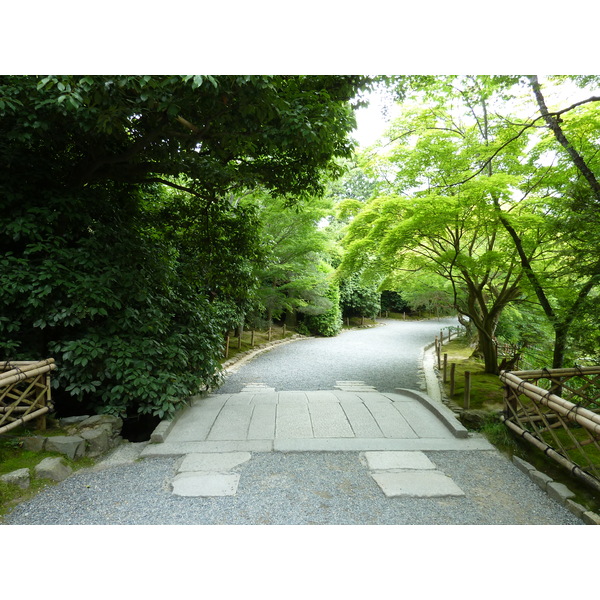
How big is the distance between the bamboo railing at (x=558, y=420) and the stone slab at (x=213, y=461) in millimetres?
2733

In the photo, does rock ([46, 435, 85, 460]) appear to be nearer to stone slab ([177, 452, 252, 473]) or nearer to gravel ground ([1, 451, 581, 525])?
gravel ground ([1, 451, 581, 525])

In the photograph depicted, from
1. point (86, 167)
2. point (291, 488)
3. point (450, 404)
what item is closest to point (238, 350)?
point (450, 404)

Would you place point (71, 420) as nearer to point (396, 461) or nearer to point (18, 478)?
point (18, 478)

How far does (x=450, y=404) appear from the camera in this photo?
19.2ft

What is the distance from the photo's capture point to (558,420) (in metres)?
3.79

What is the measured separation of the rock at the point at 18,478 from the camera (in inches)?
102

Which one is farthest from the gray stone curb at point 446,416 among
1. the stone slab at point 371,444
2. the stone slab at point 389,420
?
the stone slab at point 389,420

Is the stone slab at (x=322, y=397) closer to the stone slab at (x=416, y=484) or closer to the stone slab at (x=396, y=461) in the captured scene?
the stone slab at (x=396, y=461)

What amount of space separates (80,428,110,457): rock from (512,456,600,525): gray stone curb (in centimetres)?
391

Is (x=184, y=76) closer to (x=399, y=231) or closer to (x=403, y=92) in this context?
(x=403, y=92)

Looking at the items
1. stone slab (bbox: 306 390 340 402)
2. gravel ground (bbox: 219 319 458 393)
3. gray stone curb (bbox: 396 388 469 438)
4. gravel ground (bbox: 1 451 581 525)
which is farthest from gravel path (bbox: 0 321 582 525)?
gravel ground (bbox: 219 319 458 393)

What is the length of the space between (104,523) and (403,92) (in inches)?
211

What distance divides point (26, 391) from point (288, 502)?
2.56m

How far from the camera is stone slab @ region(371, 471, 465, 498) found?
2666 mm
